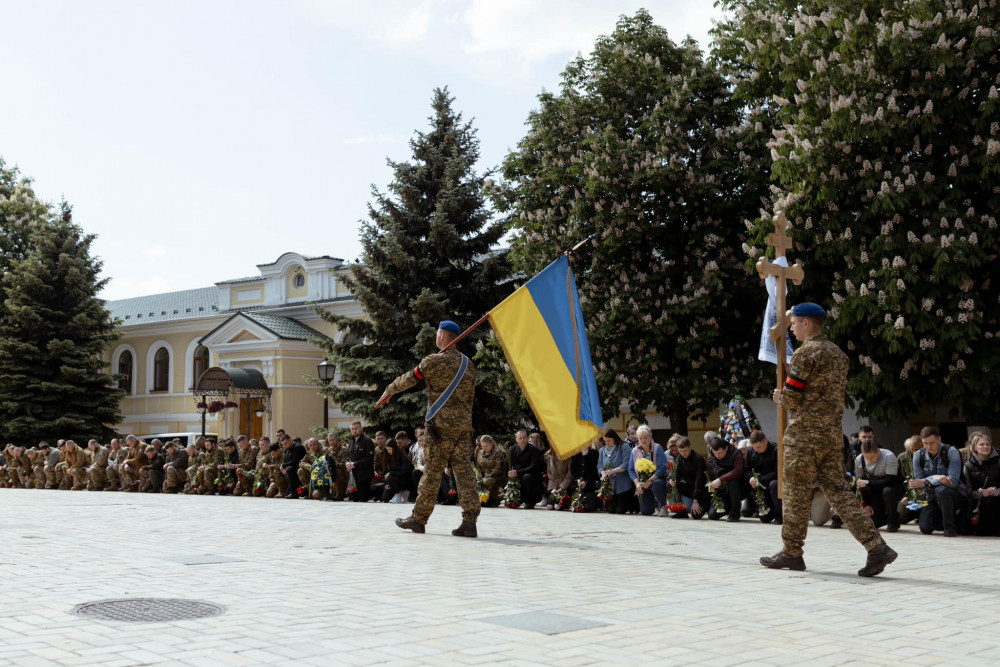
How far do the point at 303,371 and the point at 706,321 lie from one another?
2471 cm

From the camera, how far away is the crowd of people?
13742 mm

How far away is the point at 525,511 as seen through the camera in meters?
18.1

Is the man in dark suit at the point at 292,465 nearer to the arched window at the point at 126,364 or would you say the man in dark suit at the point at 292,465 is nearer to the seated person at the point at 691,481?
the seated person at the point at 691,481

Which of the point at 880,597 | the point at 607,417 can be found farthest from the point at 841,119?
the point at 880,597

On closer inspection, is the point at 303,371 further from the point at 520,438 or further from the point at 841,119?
the point at 841,119

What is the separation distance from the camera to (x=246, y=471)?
24484mm

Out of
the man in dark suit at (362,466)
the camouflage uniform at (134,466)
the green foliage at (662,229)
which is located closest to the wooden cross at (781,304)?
the green foliage at (662,229)

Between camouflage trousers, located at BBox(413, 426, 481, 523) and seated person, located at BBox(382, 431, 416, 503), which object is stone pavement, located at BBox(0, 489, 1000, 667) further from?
seated person, located at BBox(382, 431, 416, 503)

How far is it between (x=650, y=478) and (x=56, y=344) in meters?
→ 31.6

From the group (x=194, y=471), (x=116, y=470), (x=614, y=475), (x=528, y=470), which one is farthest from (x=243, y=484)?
(x=614, y=475)

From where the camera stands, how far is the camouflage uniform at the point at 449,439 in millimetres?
11438

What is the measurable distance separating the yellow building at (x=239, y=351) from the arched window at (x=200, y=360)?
2.2 inches

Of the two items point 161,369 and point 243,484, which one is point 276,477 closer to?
point 243,484

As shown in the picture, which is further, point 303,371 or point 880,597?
point 303,371
